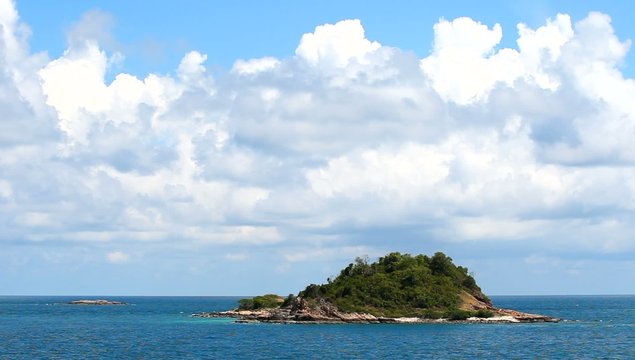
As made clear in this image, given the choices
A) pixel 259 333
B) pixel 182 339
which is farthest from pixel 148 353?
pixel 259 333

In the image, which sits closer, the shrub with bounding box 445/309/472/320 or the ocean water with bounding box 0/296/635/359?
the ocean water with bounding box 0/296/635/359

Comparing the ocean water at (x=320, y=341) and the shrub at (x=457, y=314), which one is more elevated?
the shrub at (x=457, y=314)

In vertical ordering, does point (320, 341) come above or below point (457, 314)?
below

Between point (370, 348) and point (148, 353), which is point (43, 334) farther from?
point (370, 348)

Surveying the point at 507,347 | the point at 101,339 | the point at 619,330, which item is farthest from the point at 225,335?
the point at 619,330

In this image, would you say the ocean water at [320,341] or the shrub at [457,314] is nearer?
the ocean water at [320,341]

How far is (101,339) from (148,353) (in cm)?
3480

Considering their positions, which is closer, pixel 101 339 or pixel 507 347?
pixel 507 347

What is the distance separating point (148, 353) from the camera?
12369 cm

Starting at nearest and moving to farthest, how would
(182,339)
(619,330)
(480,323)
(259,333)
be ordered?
(182,339)
(259,333)
(619,330)
(480,323)

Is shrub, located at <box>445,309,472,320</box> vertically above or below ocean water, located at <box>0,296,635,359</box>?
above

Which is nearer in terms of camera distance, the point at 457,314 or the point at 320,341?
the point at 320,341

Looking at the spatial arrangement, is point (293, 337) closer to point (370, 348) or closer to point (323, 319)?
point (370, 348)

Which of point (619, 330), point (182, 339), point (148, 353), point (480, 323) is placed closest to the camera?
point (148, 353)
